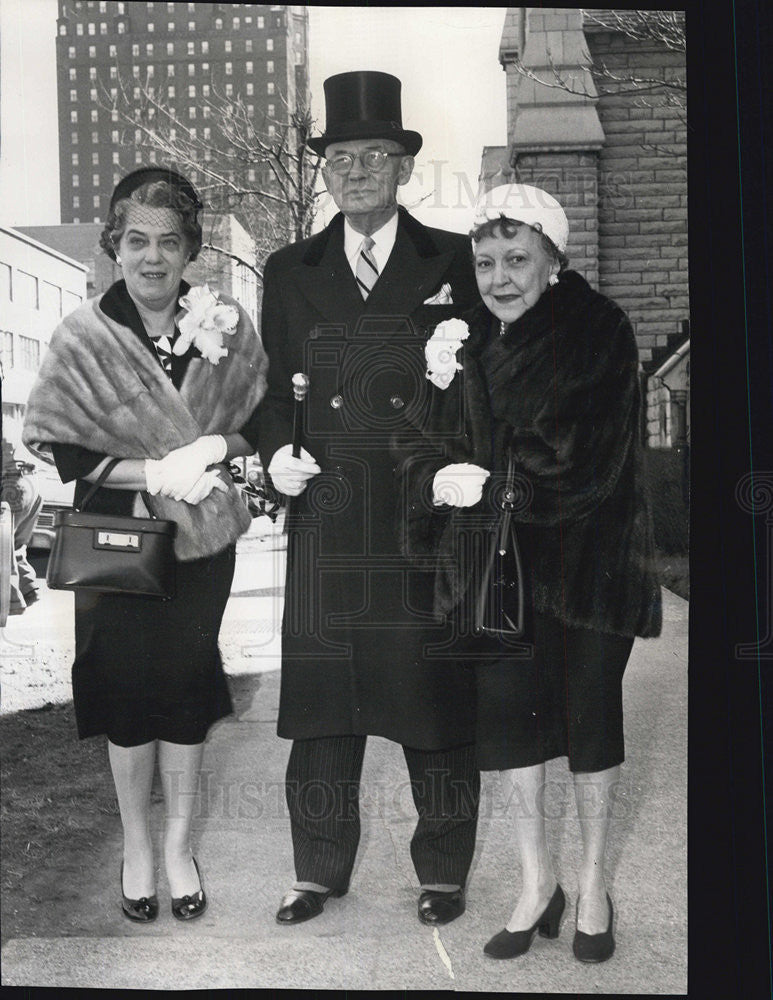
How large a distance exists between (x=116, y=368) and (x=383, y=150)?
1120mm

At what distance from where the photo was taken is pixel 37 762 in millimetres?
3887

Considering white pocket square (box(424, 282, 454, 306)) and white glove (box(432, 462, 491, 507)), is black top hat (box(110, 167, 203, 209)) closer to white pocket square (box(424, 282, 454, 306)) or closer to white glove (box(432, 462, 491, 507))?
white pocket square (box(424, 282, 454, 306))

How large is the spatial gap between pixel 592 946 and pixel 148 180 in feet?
9.47

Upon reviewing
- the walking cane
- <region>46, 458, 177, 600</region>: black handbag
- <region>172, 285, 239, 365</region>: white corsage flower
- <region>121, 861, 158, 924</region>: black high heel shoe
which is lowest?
<region>121, 861, 158, 924</region>: black high heel shoe

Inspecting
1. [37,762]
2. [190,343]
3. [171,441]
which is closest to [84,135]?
[190,343]

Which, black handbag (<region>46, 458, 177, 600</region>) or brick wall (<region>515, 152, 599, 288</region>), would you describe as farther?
brick wall (<region>515, 152, 599, 288</region>)

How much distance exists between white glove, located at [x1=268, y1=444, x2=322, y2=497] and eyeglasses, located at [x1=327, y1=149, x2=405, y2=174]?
92 cm

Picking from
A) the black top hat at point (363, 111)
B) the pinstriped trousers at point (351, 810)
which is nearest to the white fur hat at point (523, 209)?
the black top hat at point (363, 111)

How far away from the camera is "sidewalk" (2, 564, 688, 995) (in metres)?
3.82

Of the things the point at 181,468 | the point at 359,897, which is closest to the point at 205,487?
the point at 181,468

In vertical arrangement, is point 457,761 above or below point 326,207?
below

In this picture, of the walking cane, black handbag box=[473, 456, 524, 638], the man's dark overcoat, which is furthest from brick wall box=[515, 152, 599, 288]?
the walking cane

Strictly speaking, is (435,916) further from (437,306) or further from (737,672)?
(437,306)

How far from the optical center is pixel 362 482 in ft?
12.4
